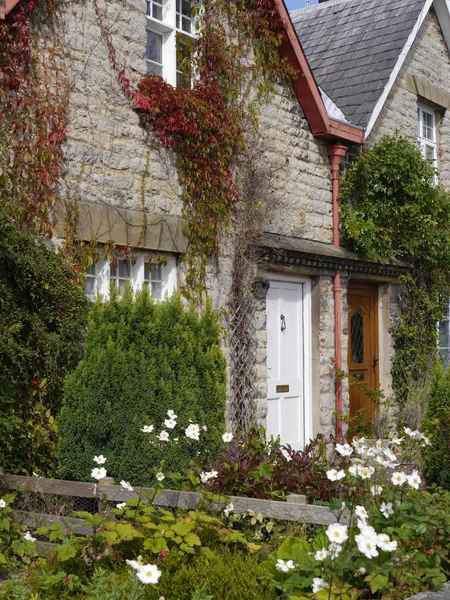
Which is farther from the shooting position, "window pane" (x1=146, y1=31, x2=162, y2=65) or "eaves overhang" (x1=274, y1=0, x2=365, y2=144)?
"eaves overhang" (x1=274, y1=0, x2=365, y2=144)

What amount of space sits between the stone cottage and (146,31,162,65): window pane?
0.01 m

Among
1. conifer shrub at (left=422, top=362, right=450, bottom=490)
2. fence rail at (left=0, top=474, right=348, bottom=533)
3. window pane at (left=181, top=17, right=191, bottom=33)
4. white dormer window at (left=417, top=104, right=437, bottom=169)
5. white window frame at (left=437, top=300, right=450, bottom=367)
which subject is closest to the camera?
fence rail at (left=0, top=474, right=348, bottom=533)

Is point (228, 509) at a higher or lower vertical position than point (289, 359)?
lower

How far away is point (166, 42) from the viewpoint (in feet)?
29.2

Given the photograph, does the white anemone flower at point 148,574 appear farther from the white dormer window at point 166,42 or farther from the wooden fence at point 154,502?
the white dormer window at point 166,42

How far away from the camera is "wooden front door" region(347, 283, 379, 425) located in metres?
11.4

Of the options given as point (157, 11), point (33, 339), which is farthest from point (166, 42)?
point (33, 339)

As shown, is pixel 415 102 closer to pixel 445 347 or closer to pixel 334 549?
pixel 445 347

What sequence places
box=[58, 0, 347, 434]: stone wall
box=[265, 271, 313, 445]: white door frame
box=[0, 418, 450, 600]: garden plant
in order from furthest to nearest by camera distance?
box=[265, 271, 313, 445]: white door frame → box=[58, 0, 347, 434]: stone wall → box=[0, 418, 450, 600]: garden plant

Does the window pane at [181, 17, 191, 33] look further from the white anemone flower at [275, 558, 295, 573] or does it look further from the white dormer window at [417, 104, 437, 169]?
the white anemone flower at [275, 558, 295, 573]

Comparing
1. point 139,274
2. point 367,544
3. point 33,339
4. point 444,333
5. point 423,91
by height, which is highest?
point 423,91

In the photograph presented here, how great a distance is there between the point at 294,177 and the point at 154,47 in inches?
96.1

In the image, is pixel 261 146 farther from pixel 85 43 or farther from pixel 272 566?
pixel 272 566

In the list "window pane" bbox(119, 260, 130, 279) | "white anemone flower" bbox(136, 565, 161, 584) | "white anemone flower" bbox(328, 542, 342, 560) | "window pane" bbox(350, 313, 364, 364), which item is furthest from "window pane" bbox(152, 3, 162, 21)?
"white anemone flower" bbox(136, 565, 161, 584)
